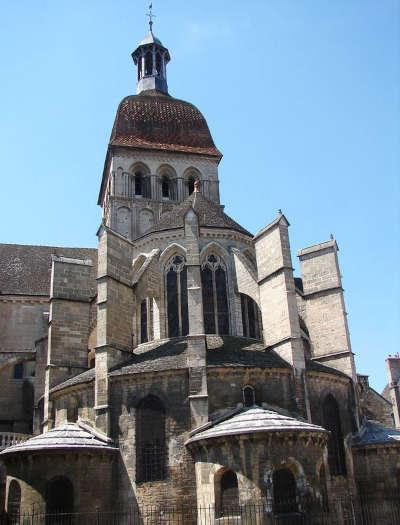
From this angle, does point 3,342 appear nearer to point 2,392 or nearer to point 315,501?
point 2,392

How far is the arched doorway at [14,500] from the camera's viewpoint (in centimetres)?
1838

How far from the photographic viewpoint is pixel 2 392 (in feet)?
96.2

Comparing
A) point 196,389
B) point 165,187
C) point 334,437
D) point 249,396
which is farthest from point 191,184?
point 334,437

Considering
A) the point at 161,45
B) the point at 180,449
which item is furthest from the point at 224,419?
the point at 161,45

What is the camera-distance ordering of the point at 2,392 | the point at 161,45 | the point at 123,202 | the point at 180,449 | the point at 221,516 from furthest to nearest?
the point at 161,45, the point at 123,202, the point at 2,392, the point at 180,449, the point at 221,516

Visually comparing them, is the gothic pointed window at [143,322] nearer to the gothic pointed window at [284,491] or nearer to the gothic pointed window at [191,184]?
the gothic pointed window at [284,491]

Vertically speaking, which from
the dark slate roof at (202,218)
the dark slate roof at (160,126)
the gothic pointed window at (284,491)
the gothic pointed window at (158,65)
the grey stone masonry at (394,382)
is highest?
the gothic pointed window at (158,65)

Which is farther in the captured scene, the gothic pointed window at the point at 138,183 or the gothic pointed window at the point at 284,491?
the gothic pointed window at the point at 138,183

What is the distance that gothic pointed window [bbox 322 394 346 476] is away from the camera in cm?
2060

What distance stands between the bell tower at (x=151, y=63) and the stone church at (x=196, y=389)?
17.3 m

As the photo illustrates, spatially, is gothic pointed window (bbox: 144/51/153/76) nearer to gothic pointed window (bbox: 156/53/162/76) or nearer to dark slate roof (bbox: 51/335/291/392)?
gothic pointed window (bbox: 156/53/162/76)

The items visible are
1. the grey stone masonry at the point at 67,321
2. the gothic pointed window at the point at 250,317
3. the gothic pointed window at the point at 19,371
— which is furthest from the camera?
the gothic pointed window at the point at 19,371

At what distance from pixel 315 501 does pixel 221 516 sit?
8.79 feet

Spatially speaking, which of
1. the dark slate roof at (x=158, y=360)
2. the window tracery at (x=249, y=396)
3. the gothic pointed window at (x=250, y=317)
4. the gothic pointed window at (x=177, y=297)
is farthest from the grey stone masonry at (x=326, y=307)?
the dark slate roof at (x=158, y=360)
